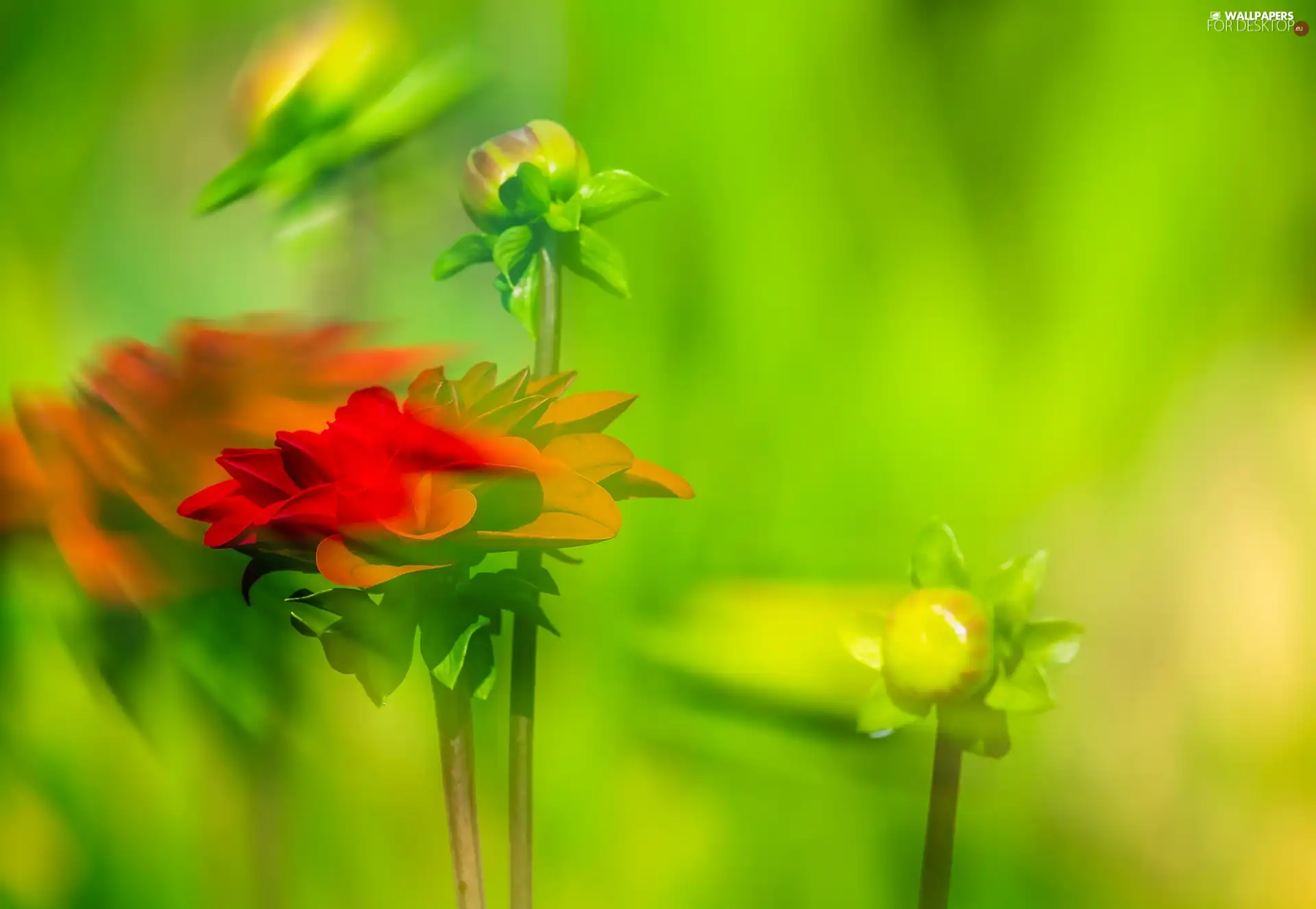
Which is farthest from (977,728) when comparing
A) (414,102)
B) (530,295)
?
(414,102)

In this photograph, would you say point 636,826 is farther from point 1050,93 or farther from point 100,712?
point 1050,93

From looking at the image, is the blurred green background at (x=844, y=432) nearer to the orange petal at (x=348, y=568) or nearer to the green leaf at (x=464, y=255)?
the green leaf at (x=464, y=255)

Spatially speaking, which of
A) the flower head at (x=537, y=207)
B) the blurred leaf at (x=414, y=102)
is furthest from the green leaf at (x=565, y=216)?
the blurred leaf at (x=414, y=102)

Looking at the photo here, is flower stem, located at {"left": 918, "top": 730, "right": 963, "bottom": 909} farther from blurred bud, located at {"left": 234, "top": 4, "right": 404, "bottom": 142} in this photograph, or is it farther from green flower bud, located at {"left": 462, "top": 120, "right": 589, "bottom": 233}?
blurred bud, located at {"left": 234, "top": 4, "right": 404, "bottom": 142}

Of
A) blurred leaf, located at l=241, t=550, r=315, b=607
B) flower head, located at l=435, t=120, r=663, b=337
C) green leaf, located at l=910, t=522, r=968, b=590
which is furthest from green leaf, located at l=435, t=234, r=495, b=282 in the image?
green leaf, located at l=910, t=522, r=968, b=590

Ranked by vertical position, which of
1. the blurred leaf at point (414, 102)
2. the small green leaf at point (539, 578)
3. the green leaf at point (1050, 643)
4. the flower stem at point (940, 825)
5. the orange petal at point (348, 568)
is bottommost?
the flower stem at point (940, 825)

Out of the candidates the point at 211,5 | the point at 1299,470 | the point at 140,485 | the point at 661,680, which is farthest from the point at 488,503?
the point at 1299,470
